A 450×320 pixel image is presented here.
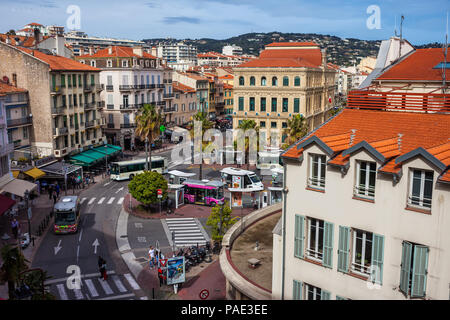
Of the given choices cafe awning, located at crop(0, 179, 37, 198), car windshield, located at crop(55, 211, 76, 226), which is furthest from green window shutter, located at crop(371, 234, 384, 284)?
cafe awning, located at crop(0, 179, 37, 198)

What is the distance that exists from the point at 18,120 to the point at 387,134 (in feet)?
163

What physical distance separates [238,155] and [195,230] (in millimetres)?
29028

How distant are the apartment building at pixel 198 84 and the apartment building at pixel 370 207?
92.9 meters

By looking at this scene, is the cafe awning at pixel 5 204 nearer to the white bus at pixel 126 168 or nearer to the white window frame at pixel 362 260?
the white bus at pixel 126 168

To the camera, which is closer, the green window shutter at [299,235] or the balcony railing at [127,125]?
the green window shutter at [299,235]

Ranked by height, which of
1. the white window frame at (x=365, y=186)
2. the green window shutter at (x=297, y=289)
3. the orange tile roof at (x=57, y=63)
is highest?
the orange tile roof at (x=57, y=63)

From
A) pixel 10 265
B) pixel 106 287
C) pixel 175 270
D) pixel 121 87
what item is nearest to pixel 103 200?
pixel 106 287

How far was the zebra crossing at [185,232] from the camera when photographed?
36931 mm

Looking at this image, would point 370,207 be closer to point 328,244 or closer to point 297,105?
point 328,244

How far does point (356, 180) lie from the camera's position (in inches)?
615

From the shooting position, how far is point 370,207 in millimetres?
15258

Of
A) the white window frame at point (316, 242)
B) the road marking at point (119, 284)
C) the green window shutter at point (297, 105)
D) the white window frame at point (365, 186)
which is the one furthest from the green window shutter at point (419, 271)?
the green window shutter at point (297, 105)
